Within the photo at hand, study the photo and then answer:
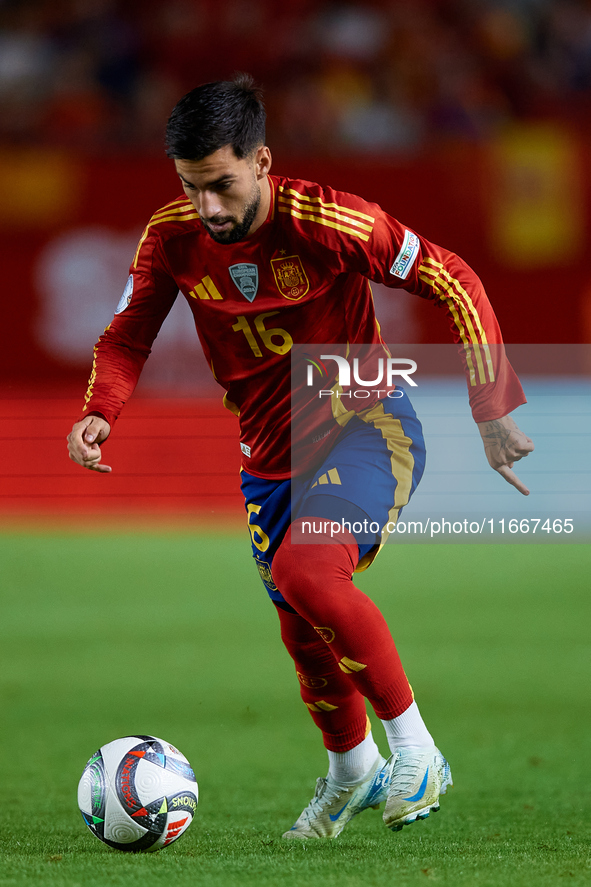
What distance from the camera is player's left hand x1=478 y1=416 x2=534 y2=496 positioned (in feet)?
9.71

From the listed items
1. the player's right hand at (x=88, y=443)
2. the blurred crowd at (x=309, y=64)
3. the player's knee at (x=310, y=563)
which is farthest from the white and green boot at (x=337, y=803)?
the blurred crowd at (x=309, y=64)

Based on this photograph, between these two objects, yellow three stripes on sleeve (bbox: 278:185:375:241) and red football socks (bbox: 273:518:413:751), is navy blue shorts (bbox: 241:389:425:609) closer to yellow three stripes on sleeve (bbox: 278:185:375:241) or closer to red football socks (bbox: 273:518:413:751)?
red football socks (bbox: 273:518:413:751)

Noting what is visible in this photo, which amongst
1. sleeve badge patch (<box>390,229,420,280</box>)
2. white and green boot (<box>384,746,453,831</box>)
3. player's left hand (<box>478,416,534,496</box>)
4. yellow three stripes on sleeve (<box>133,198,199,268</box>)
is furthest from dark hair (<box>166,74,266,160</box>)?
white and green boot (<box>384,746,453,831</box>)

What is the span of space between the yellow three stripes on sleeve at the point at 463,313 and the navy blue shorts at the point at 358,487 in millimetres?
Answer: 272

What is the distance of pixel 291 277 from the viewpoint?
312 cm

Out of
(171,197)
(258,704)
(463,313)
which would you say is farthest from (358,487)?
(171,197)

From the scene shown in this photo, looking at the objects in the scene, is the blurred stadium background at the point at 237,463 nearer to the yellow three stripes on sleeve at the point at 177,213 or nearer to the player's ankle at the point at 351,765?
the player's ankle at the point at 351,765

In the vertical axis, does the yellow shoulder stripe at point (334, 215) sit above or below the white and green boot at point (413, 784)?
above

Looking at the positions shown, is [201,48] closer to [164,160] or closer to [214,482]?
[164,160]

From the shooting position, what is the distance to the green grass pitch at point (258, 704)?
2822 mm

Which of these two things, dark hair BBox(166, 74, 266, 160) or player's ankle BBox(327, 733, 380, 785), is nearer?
dark hair BBox(166, 74, 266, 160)

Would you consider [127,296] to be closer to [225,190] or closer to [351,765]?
[225,190]

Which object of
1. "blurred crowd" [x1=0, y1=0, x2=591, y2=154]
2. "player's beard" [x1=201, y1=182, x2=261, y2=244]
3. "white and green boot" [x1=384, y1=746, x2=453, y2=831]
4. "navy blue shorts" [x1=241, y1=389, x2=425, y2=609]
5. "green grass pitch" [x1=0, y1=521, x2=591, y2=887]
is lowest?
"green grass pitch" [x1=0, y1=521, x2=591, y2=887]

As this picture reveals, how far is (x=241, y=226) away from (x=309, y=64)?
9.54m
